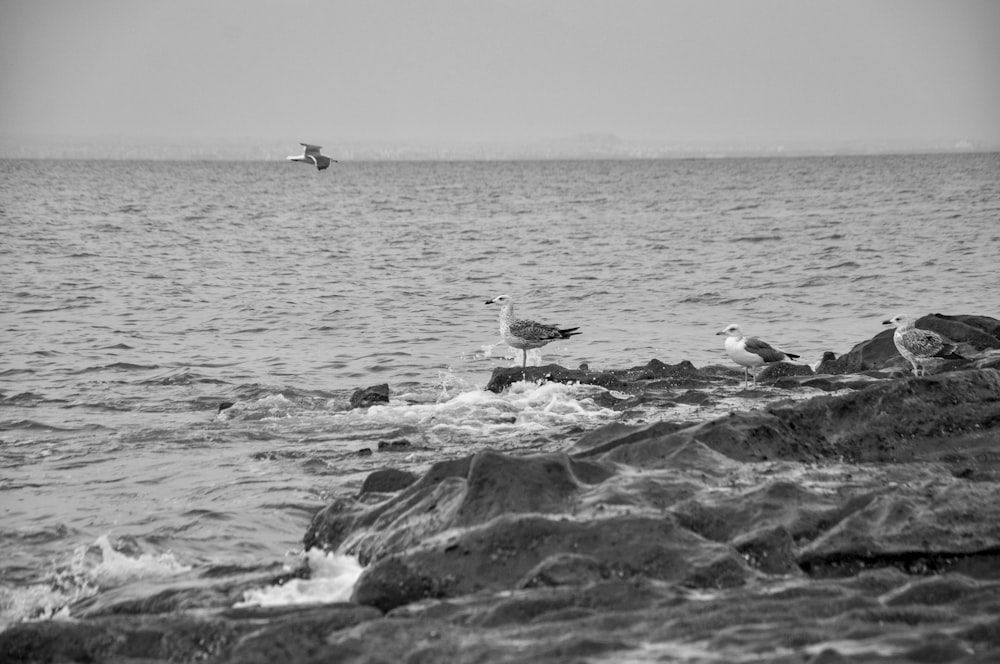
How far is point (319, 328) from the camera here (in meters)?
23.3

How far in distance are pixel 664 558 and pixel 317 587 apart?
2077 millimetres

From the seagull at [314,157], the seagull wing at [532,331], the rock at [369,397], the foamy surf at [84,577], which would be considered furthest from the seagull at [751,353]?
the seagull at [314,157]

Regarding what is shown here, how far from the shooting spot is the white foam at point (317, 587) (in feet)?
22.0

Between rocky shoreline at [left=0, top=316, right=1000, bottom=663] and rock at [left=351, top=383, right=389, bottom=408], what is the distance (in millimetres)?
5428

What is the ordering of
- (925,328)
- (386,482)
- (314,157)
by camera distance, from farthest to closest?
(314,157)
(925,328)
(386,482)

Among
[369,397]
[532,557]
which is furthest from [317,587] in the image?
[369,397]

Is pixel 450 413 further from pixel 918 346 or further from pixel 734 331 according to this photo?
pixel 918 346

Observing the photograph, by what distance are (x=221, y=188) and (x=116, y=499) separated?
82.3 m

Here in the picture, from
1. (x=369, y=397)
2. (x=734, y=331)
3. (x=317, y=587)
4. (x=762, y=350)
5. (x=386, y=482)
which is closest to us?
(x=317, y=587)

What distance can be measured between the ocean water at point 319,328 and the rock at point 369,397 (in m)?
0.23

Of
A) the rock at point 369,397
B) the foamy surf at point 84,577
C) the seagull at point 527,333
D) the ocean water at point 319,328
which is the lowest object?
the ocean water at point 319,328

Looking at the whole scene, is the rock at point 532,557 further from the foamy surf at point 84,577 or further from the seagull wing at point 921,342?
the seagull wing at point 921,342

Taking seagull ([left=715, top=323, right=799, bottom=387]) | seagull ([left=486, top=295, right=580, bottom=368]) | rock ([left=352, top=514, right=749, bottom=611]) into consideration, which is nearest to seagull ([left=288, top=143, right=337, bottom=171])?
seagull ([left=486, top=295, right=580, bottom=368])

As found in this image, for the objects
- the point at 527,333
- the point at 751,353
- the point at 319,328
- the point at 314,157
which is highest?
the point at 314,157
